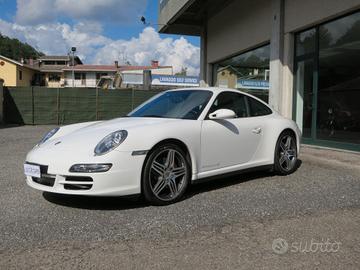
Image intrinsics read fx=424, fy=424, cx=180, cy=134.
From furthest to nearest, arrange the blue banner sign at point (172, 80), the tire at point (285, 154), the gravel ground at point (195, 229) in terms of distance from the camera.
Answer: the blue banner sign at point (172, 80) → the tire at point (285, 154) → the gravel ground at point (195, 229)

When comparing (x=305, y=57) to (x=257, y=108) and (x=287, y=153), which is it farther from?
(x=257, y=108)

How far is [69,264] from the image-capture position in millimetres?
3016

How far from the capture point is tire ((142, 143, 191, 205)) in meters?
4.38

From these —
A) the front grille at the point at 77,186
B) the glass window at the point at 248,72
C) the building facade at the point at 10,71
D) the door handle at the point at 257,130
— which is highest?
the building facade at the point at 10,71

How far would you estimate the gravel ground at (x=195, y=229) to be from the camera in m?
3.09

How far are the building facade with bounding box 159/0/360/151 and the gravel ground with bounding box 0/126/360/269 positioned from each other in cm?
427

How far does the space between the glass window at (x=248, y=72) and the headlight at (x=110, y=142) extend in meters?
9.32

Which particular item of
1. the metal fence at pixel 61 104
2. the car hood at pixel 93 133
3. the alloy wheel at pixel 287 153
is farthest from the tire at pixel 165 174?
the metal fence at pixel 61 104

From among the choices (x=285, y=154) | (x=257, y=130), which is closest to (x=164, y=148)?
(x=257, y=130)

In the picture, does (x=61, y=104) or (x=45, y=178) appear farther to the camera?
(x=61, y=104)

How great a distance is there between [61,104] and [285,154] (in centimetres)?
1762

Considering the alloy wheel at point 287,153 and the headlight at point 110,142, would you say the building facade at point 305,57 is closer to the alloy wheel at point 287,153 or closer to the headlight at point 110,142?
the alloy wheel at point 287,153

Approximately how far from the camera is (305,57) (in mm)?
10492

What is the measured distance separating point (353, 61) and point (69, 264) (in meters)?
7.96
